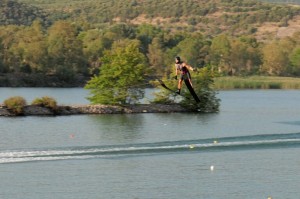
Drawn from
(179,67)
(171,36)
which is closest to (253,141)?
(179,67)

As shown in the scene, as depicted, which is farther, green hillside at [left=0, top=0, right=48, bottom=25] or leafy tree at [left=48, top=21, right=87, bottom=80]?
green hillside at [left=0, top=0, right=48, bottom=25]

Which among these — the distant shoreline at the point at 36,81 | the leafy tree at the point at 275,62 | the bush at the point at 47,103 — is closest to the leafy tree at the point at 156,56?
the distant shoreline at the point at 36,81

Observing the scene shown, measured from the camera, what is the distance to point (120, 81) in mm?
66875

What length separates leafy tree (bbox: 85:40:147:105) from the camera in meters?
66.8

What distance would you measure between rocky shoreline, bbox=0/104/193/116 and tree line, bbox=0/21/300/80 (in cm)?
3430

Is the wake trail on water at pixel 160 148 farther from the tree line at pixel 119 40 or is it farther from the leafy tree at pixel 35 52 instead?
the leafy tree at pixel 35 52

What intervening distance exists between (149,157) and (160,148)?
100 inches

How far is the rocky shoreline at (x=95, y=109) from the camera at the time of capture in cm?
6250

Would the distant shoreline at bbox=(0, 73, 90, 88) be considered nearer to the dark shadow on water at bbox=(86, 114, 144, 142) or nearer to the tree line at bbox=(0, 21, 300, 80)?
the tree line at bbox=(0, 21, 300, 80)

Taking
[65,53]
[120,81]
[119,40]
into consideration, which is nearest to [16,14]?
[119,40]

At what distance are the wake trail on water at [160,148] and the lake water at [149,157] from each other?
0.05 meters

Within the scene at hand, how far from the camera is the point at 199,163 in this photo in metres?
40.5

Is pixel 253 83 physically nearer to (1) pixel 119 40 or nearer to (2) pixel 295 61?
(2) pixel 295 61

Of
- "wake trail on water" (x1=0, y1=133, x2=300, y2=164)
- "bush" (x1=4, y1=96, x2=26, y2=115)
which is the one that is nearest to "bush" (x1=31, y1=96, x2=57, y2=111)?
"bush" (x1=4, y1=96, x2=26, y2=115)
